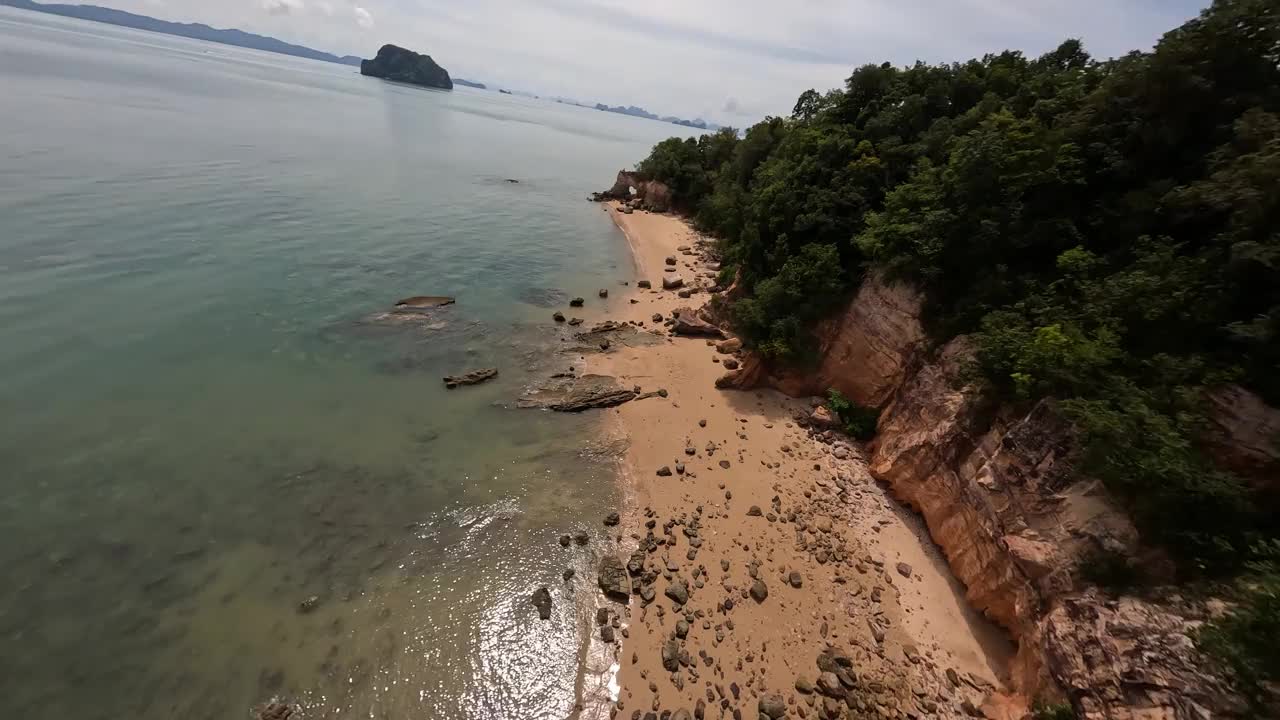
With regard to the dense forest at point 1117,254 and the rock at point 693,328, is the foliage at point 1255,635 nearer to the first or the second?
the dense forest at point 1117,254

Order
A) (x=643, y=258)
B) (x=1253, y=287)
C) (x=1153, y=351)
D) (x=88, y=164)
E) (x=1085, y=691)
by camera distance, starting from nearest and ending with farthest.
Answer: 1. (x=1085, y=691)
2. (x=1253, y=287)
3. (x=1153, y=351)
4. (x=88, y=164)
5. (x=643, y=258)

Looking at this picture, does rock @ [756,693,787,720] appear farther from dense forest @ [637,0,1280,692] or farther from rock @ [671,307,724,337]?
rock @ [671,307,724,337]

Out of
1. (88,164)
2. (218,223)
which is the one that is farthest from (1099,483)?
(88,164)

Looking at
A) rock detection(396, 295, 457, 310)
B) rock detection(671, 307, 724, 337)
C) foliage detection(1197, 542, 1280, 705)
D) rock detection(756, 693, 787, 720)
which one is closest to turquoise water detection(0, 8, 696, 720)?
rock detection(396, 295, 457, 310)

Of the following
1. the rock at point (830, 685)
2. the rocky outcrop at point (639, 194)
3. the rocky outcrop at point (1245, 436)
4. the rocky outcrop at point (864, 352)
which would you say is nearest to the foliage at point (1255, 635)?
the rocky outcrop at point (1245, 436)

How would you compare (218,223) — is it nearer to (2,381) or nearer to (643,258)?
(2,381)
